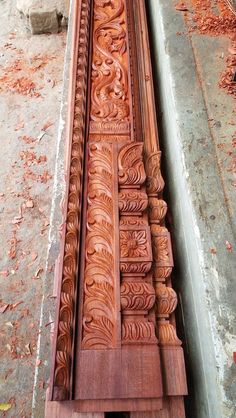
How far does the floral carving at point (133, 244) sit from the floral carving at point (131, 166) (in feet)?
0.79

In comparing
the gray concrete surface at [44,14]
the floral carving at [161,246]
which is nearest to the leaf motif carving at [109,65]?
the floral carving at [161,246]

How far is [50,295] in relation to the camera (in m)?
1.71

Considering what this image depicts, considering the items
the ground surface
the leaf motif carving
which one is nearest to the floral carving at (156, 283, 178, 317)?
the ground surface

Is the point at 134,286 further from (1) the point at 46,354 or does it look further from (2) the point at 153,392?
(1) the point at 46,354

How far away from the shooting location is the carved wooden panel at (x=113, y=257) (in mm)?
1095

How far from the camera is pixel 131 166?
4.86ft

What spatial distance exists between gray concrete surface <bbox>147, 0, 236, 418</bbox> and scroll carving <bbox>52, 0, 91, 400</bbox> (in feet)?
1.57

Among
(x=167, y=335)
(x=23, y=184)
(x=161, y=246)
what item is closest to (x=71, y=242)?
(x=161, y=246)

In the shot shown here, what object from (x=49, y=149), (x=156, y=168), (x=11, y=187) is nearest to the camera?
(x=156, y=168)

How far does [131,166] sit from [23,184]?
1190 mm

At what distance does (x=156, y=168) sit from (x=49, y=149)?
126 cm

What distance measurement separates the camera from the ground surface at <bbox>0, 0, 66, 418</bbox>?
5.72ft

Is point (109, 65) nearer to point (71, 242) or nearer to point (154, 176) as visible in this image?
point (154, 176)

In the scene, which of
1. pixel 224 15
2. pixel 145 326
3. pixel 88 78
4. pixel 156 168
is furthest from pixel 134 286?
pixel 224 15
